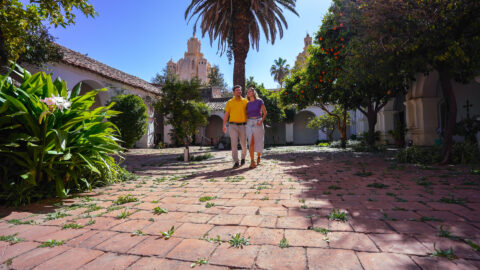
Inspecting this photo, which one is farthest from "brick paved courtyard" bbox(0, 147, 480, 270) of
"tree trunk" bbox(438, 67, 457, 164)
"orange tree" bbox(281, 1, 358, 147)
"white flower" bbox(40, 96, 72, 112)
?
"orange tree" bbox(281, 1, 358, 147)

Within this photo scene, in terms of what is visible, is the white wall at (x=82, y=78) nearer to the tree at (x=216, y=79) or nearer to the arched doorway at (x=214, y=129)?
the arched doorway at (x=214, y=129)

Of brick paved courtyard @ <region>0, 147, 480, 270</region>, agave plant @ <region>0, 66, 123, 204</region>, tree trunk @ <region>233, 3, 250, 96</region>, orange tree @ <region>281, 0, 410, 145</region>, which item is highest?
tree trunk @ <region>233, 3, 250, 96</region>

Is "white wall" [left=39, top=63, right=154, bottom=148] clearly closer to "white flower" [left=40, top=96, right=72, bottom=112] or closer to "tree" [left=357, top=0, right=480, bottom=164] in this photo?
"white flower" [left=40, top=96, right=72, bottom=112]

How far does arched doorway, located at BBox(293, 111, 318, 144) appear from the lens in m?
24.4

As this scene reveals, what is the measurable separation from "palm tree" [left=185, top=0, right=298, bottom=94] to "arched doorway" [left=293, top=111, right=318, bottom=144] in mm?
13994

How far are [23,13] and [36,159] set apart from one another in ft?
12.7

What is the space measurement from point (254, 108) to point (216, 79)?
34.8 meters

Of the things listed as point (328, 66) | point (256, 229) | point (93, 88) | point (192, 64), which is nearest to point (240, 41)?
point (328, 66)

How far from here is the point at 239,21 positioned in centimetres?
998

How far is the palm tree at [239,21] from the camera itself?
392 inches

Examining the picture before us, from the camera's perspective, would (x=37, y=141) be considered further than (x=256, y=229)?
Yes

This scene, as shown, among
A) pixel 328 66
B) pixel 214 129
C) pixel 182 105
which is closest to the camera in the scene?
pixel 182 105

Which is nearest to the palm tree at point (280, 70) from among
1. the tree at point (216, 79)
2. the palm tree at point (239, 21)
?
the tree at point (216, 79)

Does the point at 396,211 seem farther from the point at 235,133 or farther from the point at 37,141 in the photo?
the point at 37,141
